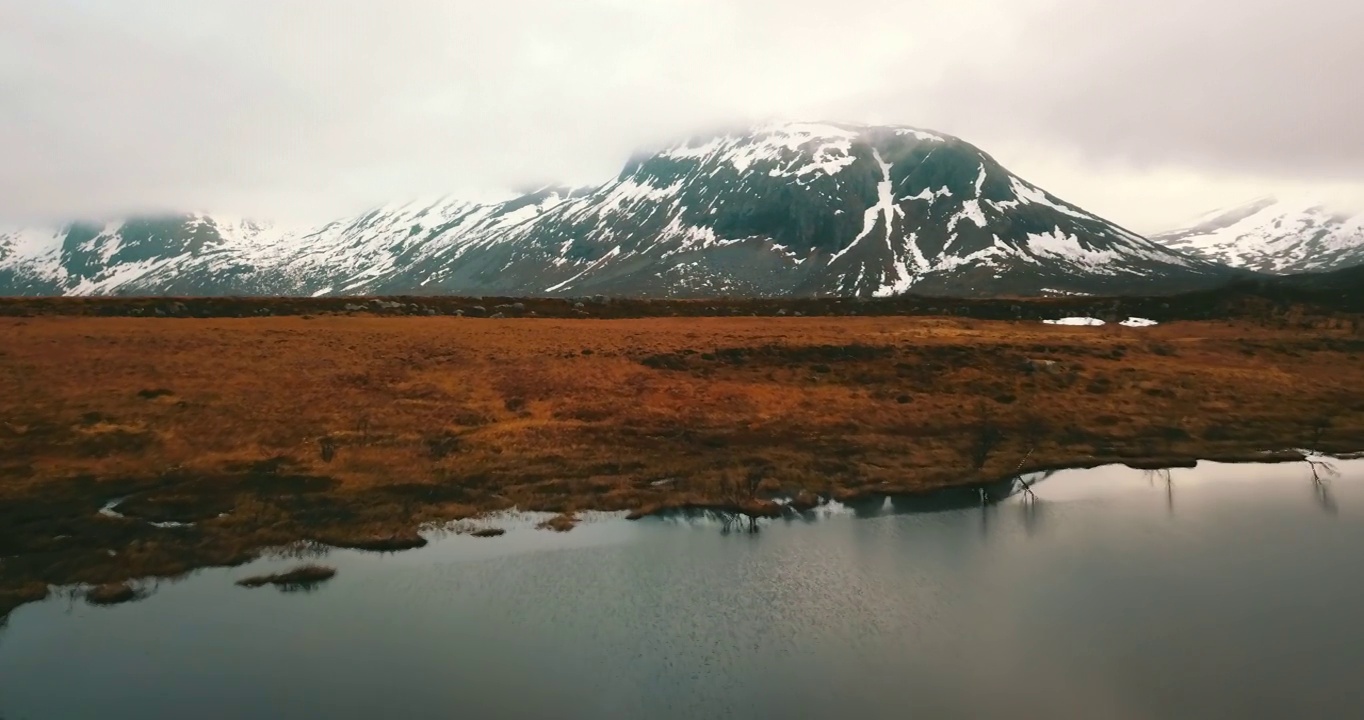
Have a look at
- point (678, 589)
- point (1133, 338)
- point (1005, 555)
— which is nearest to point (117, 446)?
point (678, 589)

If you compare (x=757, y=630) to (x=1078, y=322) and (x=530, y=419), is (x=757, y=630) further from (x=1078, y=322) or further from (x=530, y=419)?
(x=1078, y=322)

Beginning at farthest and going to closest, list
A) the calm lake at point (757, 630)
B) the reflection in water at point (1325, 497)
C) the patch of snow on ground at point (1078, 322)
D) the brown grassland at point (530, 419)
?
1. the patch of snow on ground at point (1078, 322)
2. the reflection in water at point (1325, 497)
3. the brown grassland at point (530, 419)
4. the calm lake at point (757, 630)

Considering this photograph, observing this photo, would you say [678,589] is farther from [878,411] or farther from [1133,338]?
[1133,338]

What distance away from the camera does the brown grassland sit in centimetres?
3475

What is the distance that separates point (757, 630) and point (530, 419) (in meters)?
28.7

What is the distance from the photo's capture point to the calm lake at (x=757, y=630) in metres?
20.3

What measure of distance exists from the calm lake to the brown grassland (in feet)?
15.0

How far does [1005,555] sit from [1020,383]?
106ft

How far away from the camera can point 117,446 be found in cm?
4131

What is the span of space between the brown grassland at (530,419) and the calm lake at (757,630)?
15.0 feet

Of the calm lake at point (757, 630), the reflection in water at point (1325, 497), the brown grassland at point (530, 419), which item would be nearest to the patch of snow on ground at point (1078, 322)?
the brown grassland at point (530, 419)

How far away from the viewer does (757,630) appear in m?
24.4

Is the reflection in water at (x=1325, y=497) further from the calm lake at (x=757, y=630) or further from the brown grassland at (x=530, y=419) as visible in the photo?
the brown grassland at (x=530, y=419)

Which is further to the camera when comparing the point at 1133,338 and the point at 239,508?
the point at 1133,338
